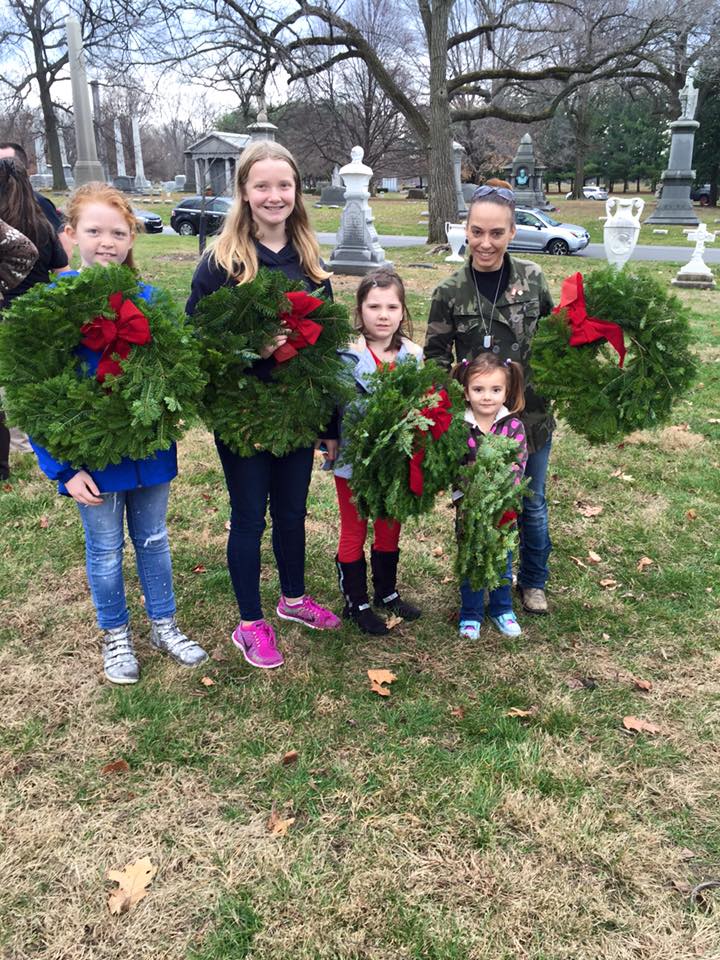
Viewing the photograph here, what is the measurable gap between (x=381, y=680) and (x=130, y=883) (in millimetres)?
1373

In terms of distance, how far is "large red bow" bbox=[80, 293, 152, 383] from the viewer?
2.74m

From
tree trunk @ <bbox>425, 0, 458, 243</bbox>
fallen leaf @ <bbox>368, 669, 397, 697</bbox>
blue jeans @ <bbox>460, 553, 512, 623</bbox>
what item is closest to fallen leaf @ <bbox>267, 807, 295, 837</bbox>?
fallen leaf @ <bbox>368, 669, 397, 697</bbox>

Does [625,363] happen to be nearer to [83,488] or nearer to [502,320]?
[502,320]

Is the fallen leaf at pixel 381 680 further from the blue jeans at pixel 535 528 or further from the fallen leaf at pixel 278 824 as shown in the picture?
the blue jeans at pixel 535 528

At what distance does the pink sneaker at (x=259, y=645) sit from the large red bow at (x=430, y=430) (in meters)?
1.04

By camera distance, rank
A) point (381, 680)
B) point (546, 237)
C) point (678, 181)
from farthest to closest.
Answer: point (678, 181)
point (546, 237)
point (381, 680)

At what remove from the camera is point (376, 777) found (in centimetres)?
279

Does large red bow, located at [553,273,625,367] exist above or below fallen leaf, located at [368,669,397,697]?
above

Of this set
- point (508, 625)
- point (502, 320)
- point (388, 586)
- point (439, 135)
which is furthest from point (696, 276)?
point (388, 586)

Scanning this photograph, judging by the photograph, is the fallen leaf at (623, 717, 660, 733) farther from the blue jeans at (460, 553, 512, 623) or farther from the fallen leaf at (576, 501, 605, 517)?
the fallen leaf at (576, 501, 605, 517)

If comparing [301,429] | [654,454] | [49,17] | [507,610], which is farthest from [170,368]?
[49,17]

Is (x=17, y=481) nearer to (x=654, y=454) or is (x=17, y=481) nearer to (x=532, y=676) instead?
(x=532, y=676)

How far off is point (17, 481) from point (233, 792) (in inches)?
146

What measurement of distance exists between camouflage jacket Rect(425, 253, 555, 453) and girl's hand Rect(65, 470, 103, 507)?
1639mm
